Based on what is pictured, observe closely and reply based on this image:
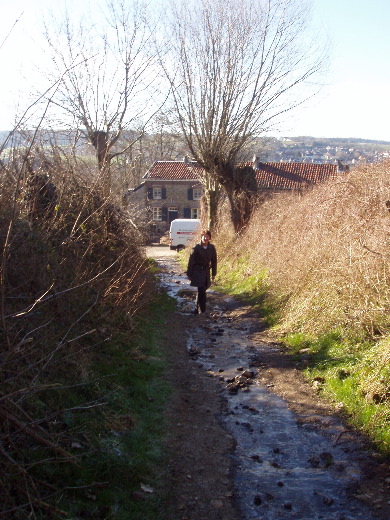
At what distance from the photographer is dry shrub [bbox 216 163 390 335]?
26.5 ft

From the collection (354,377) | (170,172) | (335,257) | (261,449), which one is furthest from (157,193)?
(261,449)

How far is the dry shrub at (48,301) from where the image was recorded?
158 inches

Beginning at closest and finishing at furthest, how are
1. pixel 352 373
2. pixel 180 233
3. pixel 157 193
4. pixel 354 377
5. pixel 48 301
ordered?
1. pixel 48 301
2. pixel 354 377
3. pixel 352 373
4. pixel 180 233
5. pixel 157 193

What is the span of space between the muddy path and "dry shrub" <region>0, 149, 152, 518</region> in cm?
129

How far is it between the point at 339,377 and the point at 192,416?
2119mm

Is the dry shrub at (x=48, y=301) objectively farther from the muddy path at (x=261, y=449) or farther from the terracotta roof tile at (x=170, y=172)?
the terracotta roof tile at (x=170, y=172)

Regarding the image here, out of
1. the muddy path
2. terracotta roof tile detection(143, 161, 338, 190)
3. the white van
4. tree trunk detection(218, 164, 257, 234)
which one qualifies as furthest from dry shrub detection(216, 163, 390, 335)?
terracotta roof tile detection(143, 161, 338, 190)

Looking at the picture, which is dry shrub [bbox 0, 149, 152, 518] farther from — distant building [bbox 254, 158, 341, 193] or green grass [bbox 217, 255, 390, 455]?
distant building [bbox 254, 158, 341, 193]

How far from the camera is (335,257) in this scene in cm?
971

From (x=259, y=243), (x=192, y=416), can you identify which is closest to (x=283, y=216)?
(x=259, y=243)

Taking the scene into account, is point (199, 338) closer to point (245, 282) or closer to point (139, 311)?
point (139, 311)

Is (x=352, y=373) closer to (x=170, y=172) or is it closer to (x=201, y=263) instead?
(x=201, y=263)

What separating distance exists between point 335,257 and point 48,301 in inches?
239

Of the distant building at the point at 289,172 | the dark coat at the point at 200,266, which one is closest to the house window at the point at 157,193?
the distant building at the point at 289,172
